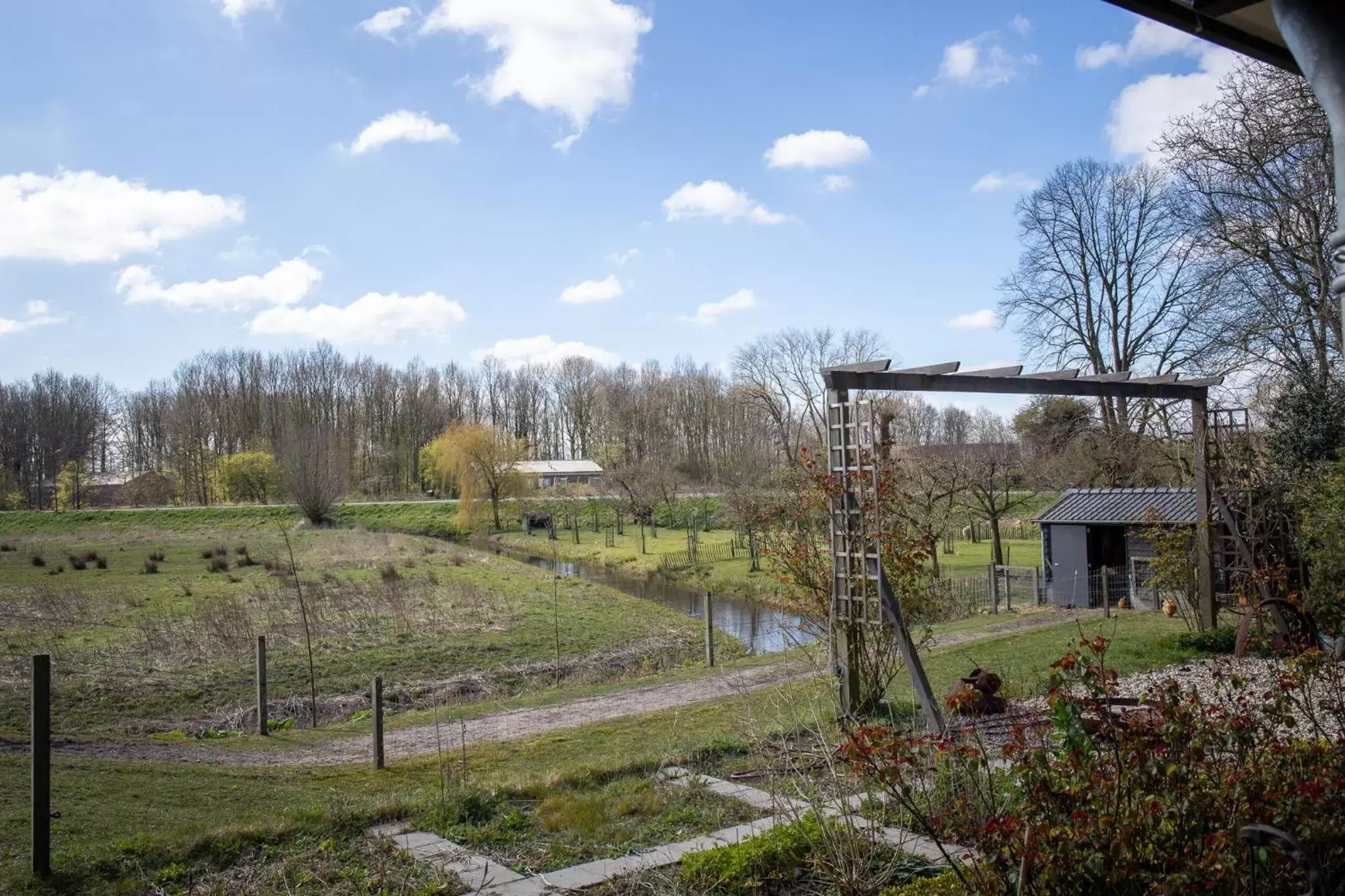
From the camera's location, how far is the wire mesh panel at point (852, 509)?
7473mm

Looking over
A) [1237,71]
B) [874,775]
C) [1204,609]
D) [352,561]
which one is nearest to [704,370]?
[352,561]

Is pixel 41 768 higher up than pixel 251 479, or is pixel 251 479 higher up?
pixel 251 479

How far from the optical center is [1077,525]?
19391mm

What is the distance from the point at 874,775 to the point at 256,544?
33.2 metres

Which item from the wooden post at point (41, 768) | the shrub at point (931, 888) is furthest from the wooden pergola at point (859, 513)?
the wooden post at point (41, 768)

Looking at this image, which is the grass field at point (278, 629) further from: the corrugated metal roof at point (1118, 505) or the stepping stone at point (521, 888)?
the stepping stone at point (521, 888)

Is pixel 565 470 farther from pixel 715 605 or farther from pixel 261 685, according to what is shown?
pixel 261 685

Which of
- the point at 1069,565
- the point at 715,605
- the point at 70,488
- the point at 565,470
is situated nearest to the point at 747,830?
the point at 1069,565

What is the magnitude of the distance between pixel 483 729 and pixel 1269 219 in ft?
49.3

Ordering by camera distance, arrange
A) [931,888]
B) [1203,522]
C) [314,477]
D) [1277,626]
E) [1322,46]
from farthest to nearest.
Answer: [314,477] < [1203,522] < [1277,626] < [931,888] < [1322,46]

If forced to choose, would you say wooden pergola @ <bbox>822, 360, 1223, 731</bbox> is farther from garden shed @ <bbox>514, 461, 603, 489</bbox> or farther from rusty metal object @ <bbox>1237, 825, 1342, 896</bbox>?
garden shed @ <bbox>514, 461, 603, 489</bbox>

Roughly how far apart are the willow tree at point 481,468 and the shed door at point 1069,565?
28.9 m

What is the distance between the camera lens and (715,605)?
78.1ft

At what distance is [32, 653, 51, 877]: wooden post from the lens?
510cm
